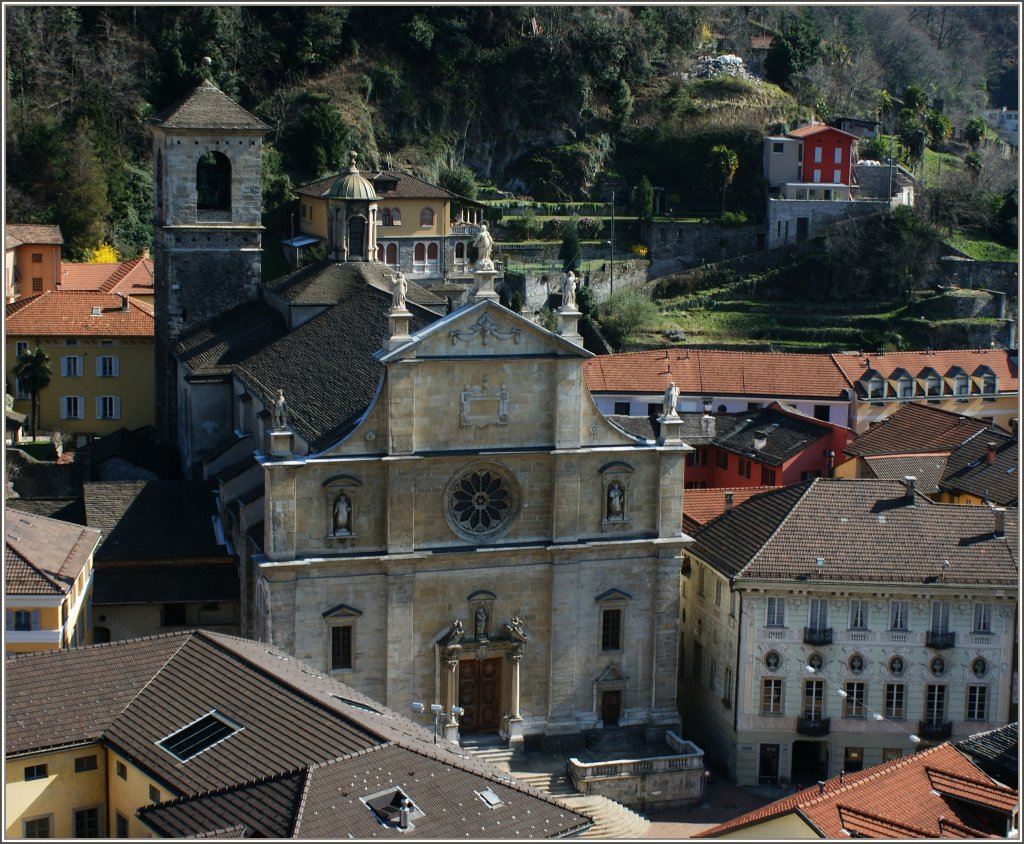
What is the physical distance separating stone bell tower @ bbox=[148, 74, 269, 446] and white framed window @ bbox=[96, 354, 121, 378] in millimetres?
10195

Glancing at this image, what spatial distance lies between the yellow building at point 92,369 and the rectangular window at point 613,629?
100 feet

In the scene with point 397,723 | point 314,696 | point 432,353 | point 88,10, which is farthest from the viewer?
point 88,10

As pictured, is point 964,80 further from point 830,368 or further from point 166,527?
point 166,527

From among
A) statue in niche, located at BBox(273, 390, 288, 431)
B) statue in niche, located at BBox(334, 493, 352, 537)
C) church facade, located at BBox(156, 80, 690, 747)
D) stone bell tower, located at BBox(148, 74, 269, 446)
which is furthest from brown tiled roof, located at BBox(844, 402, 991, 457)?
statue in niche, located at BBox(273, 390, 288, 431)

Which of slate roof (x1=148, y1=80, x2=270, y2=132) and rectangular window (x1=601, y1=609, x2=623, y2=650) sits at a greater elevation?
slate roof (x1=148, y1=80, x2=270, y2=132)

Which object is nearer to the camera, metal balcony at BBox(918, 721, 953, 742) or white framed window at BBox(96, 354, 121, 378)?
metal balcony at BBox(918, 721, 953, 742)

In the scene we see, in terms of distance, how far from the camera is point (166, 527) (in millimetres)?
56438

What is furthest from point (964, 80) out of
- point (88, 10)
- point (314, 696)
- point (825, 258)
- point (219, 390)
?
point (314, 696)

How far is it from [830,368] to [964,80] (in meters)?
81.9

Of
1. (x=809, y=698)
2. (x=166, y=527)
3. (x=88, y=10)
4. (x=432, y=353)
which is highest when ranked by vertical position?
(x=88, y=10)

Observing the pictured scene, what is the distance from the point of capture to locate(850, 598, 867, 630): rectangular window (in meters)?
53.2

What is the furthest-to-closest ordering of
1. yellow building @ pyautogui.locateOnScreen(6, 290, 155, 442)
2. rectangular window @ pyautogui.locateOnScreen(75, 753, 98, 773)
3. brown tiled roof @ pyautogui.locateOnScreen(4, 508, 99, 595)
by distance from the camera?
1. yellow building @ pyautogui.locateOnScreen(6, 290, 155, 442)
2. brown tiled roof @ pyautogui.locateOnScreen(4, 508, 99, 595)
3. rectangular window @ pyautogui.locateOnScreen(75, 753, 98, 773)

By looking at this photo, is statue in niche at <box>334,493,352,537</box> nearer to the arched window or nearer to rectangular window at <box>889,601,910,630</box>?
rectangular window at <box>889,601,910,630</box>

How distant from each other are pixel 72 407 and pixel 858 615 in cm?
3790
